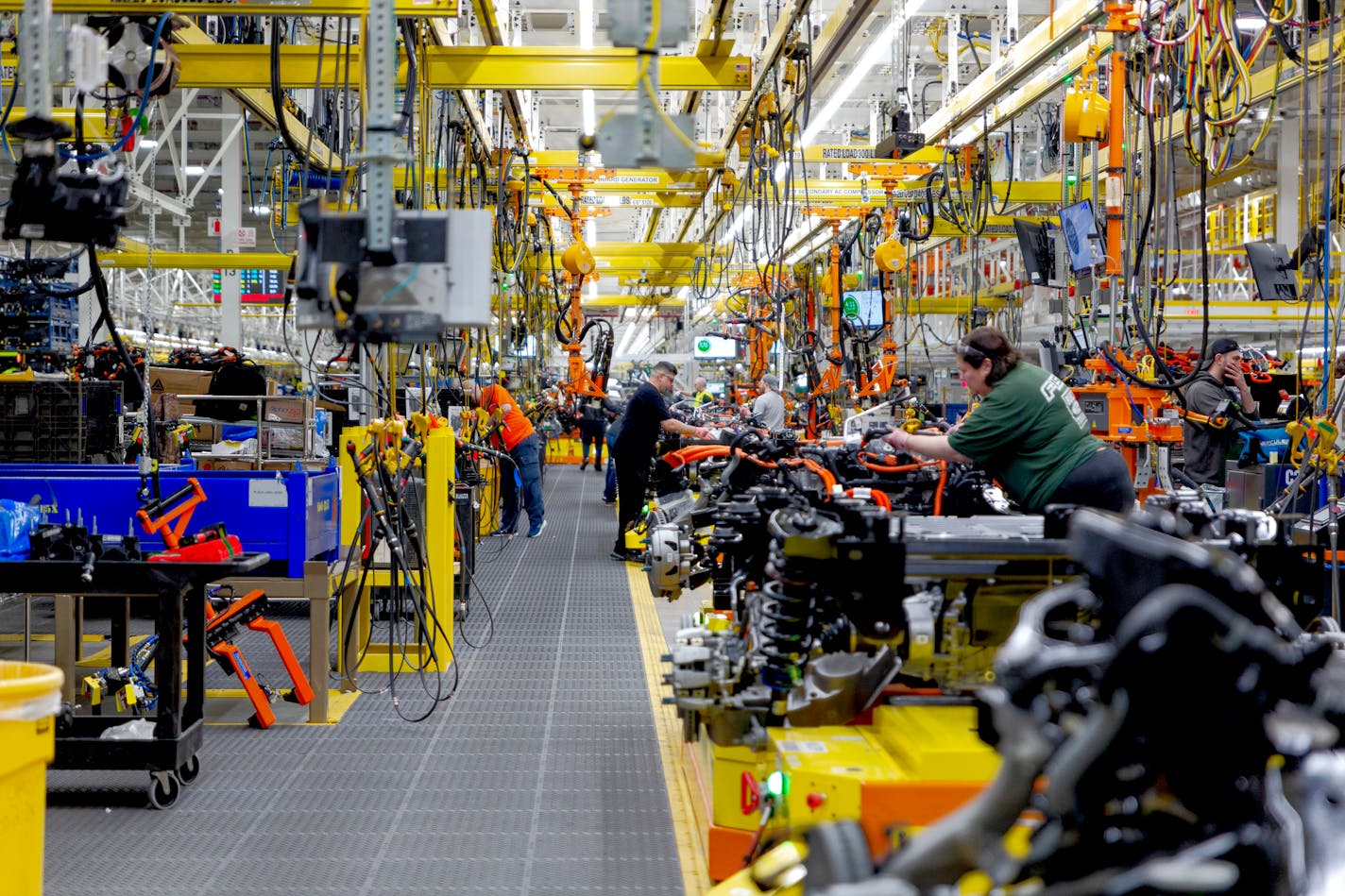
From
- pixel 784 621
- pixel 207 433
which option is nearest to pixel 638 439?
pixel 207 433

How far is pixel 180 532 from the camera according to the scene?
4965mm

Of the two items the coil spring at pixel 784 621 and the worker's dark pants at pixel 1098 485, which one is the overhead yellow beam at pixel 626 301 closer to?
the worker's dark pants at pixel 1098 485

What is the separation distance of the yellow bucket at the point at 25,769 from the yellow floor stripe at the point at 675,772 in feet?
5.58

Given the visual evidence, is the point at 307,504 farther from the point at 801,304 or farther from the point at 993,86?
the point at 801,304

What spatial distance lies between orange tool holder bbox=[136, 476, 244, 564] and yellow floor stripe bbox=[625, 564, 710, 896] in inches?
66.4

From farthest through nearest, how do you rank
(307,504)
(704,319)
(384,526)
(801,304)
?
(704,319) < (801,304) < (307,504) < (384,526)

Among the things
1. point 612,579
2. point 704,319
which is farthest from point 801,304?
point 612,579

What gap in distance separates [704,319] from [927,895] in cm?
2079

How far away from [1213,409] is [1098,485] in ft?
12.2

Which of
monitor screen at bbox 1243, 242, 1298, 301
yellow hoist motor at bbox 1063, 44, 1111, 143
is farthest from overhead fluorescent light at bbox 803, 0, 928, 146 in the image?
monitor screen at bbox 1243, 242, 1298, 301

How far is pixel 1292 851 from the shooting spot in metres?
1.45

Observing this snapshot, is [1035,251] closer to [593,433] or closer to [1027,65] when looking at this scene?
[1027,65]

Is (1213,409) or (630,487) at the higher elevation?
(1213,409)

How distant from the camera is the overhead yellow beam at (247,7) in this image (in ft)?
16.0
